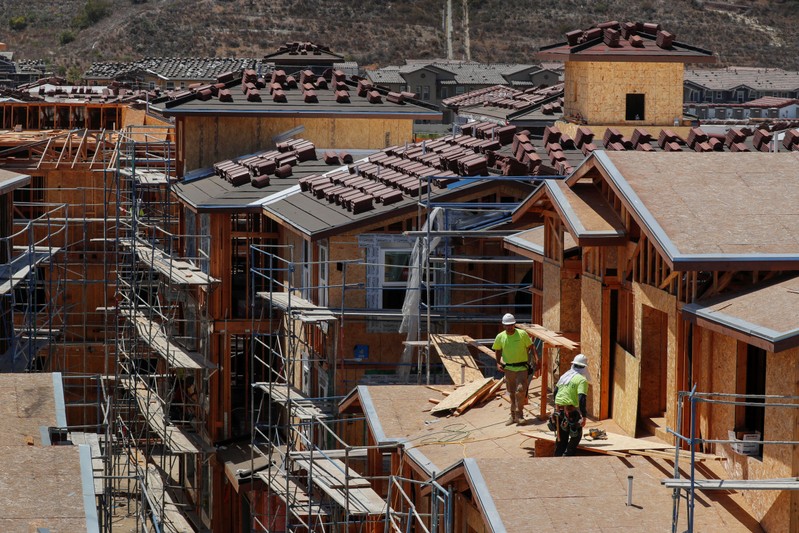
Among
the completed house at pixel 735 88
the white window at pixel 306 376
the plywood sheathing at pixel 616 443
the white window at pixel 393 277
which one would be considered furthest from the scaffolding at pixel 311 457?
the completed house at pixel 735 88

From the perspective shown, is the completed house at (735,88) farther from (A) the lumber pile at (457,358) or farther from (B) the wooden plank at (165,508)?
(A) the lumber pile at (457,358)

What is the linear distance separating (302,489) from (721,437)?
10275 mm

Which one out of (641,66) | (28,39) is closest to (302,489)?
(641,66)

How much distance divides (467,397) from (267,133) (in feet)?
54.4

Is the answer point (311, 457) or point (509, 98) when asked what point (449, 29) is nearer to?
point (509, 98)

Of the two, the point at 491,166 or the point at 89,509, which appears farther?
the point at 491,166

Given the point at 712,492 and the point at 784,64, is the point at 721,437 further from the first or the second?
the point at 784,64

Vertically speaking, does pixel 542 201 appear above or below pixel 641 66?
below

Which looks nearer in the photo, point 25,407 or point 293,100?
point 25,407

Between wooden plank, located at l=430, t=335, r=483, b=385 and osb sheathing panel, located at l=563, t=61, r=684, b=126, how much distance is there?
15.9 m

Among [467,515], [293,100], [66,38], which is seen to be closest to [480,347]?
[467,515]

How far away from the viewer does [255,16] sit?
5448 inches

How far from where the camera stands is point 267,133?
37.6m

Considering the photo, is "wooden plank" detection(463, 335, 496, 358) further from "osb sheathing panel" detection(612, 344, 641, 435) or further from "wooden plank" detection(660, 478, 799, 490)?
"wooden plank" detection(660, 478, 799, 490)
